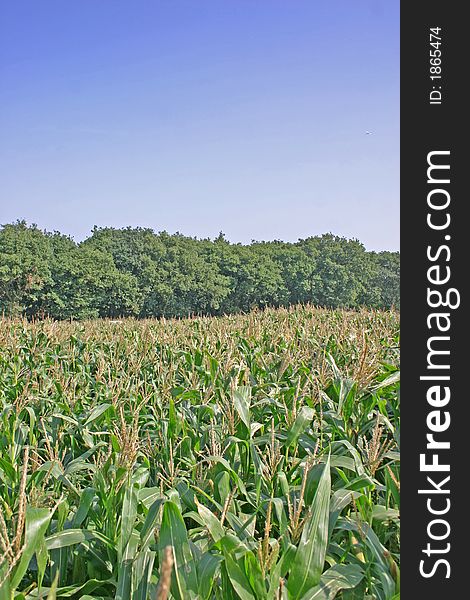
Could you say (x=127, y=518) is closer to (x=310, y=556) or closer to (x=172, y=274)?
(x=310, y=556)

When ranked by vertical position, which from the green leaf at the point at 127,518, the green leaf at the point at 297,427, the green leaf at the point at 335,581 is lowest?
the green leaf at the point at 335,581

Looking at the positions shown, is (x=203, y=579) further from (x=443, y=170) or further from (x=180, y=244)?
(x=180, y=244)

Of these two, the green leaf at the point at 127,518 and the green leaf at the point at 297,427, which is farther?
the green leaf at the point at 297,427

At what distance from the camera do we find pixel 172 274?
154 ft

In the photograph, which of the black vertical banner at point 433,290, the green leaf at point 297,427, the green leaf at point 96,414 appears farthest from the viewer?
the green leaf at point 96,414

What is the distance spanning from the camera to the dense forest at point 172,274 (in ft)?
131

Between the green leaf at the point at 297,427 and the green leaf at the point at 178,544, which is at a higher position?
the green leaf at the point at 297,427

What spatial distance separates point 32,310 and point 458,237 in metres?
41.8

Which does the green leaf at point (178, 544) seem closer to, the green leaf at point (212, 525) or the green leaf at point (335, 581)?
the green leaf at point (212, 525)

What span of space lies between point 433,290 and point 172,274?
45.7 meters

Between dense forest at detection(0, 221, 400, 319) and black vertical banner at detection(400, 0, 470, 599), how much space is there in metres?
36.6

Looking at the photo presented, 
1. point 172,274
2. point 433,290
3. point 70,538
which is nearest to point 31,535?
point 70,538

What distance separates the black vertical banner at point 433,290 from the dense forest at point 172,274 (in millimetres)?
36630

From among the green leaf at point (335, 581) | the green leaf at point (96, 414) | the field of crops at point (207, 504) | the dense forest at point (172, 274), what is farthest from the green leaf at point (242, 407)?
the dense forest at point (172, 274)
